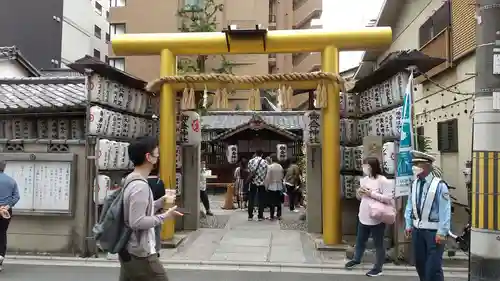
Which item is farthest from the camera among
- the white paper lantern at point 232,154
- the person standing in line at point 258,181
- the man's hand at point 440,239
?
the white paper lantern at point 232,154

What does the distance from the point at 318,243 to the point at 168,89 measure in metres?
4.68

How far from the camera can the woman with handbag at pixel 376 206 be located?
7.93 meters

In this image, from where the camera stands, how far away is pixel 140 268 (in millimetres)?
4117

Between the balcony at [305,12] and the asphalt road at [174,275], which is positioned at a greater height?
the balcony at [305,12]

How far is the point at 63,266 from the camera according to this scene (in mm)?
8766

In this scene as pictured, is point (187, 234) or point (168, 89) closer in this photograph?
point (168, 89)

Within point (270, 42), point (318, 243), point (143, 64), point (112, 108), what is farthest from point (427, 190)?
point (143, 64)

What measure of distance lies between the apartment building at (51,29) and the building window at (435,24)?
820 inches

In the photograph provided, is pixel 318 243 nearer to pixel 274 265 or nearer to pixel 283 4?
pixel 274 265

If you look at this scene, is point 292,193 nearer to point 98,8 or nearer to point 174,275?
point 174,275

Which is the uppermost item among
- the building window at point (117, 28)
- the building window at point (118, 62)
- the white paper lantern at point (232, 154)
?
the building window at point (117, 28)

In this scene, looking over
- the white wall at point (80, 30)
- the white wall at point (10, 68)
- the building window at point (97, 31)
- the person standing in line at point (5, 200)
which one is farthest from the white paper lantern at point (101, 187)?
the building window at point (97, 31)

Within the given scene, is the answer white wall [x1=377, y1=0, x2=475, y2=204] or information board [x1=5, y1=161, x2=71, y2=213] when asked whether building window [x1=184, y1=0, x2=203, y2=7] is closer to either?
white wall [x1=377, y1=0, x2=475, y2=204]

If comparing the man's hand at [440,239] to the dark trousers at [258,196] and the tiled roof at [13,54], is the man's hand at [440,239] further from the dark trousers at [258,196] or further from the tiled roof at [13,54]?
the tiled roof at [13,54]
